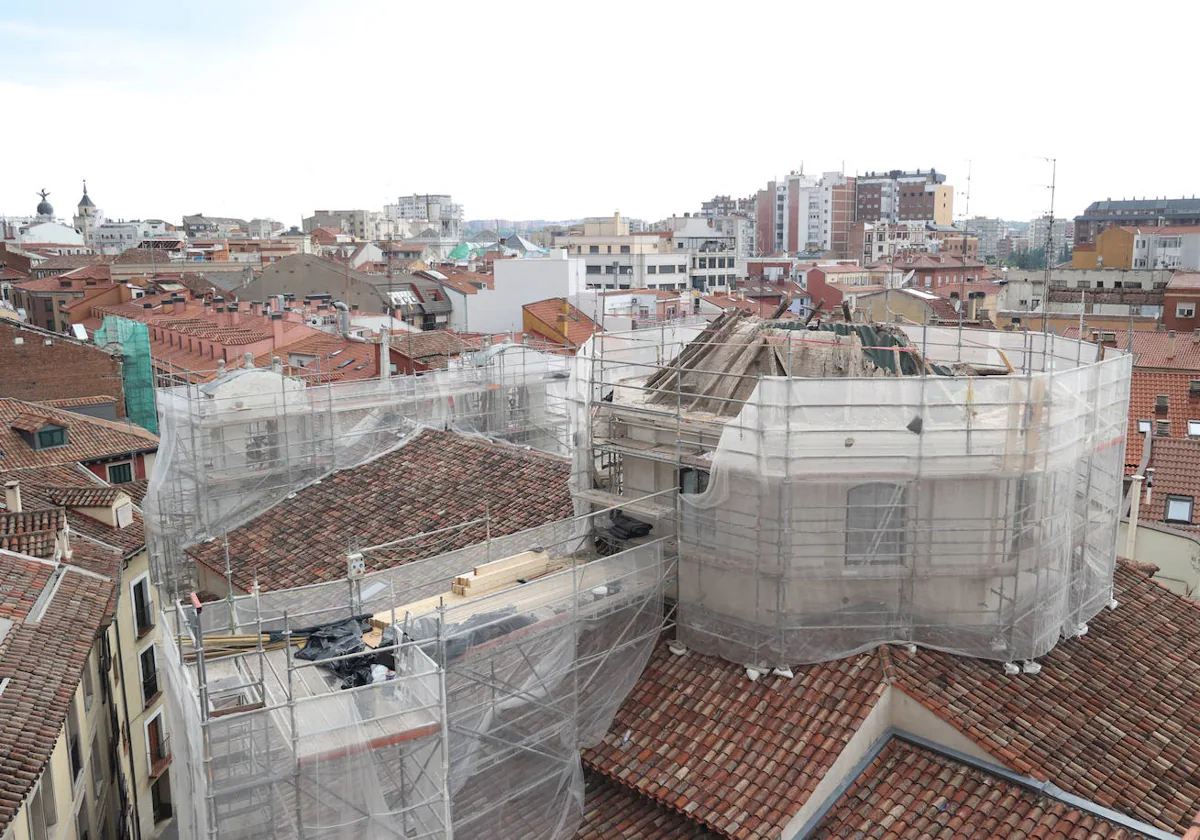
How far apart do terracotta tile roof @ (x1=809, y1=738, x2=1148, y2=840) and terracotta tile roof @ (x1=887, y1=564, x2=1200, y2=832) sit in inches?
12.7

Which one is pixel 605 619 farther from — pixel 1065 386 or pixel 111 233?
pixel 111 233

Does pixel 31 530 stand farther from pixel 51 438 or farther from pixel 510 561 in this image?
pixel 51 438

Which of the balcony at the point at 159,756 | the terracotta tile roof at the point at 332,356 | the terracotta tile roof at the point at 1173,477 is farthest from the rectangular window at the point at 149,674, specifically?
the terracotta tile roof at the point at 1173,477

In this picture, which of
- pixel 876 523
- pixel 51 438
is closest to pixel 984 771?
pixel 876 523

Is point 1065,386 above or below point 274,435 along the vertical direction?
above

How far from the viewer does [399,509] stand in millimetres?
16750

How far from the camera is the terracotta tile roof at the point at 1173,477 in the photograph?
2138cm

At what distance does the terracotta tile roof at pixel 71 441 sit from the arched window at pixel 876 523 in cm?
1875

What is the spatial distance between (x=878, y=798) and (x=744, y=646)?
7.29ft

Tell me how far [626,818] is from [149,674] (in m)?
13.5

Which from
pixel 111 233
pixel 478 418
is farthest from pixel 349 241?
pixel 478 418

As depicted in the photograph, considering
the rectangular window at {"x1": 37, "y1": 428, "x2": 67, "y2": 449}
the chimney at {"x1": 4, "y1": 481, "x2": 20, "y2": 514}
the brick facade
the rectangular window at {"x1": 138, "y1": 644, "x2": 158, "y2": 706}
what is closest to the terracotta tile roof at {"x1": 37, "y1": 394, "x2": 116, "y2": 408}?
the brick facade

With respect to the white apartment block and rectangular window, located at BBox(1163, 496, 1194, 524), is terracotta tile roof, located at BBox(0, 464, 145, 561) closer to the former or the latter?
rectangular window, located at BBox(1163, 496, 1194, 524)

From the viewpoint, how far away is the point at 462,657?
10078 millimetres
